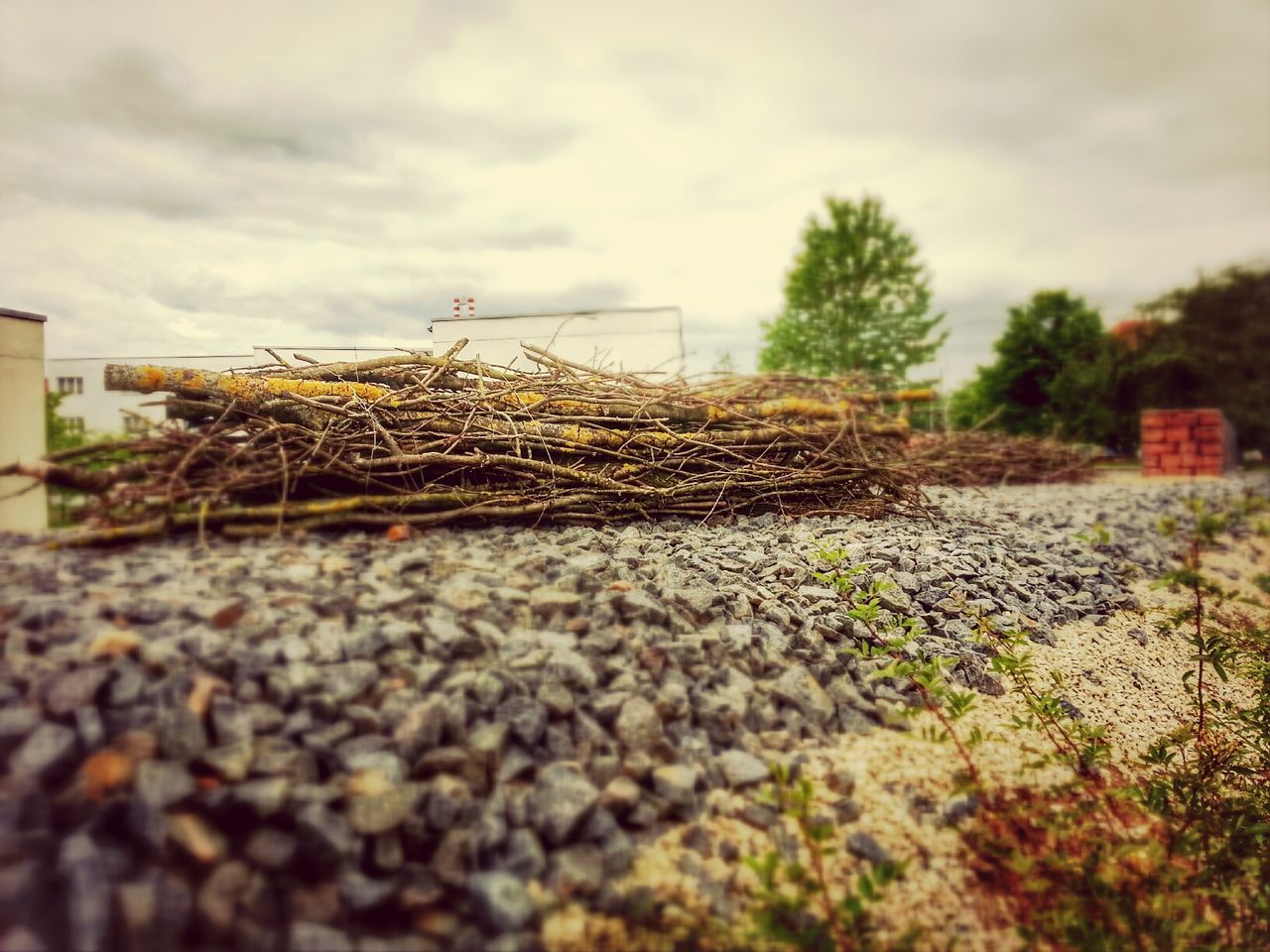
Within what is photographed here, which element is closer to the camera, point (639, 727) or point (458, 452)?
point (639, 727)

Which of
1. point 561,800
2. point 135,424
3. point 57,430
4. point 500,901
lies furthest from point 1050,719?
point 57,430

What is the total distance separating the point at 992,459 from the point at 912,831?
7853 millimetres

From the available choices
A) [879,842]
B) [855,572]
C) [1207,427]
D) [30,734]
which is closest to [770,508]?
[855,572]

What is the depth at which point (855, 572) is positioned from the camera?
2.88m

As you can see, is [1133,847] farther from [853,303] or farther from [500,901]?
[853,303]

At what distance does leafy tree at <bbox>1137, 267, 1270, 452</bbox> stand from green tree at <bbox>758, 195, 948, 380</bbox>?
6.40m

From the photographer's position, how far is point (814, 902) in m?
1.45

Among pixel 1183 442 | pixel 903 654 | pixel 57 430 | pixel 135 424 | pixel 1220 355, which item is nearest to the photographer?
pixel 57 430

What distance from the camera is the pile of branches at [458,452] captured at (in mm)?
2240

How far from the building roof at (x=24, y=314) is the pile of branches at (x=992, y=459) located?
647 centimetres

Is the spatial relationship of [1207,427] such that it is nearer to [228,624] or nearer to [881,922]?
[881,922]

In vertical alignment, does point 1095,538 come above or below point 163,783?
below

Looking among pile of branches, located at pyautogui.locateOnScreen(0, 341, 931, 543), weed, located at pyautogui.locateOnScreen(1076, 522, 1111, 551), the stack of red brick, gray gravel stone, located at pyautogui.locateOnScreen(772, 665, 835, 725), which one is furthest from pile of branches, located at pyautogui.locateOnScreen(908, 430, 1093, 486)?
gray gravel stone, located at pyautogui.locateOnScreen(772, 665, 835, 725)

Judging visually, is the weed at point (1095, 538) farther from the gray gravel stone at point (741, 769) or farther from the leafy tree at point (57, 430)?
the leafy tree at point (57, 430)
